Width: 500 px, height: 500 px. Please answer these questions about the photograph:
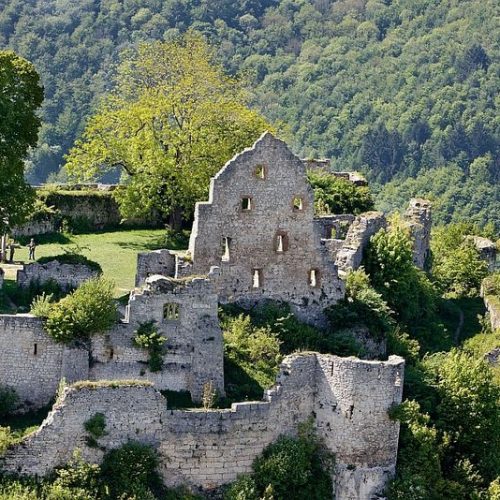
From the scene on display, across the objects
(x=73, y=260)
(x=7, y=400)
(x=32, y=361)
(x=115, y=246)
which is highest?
(x=115, y=246)

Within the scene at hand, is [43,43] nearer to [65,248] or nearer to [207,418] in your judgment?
[65,248]

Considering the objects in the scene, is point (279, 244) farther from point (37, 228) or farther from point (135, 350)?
point (37, 228)

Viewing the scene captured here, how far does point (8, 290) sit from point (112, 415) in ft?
25.1

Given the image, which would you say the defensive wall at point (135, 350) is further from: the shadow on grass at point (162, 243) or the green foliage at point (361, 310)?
the shadow on grass at point (162, 243)

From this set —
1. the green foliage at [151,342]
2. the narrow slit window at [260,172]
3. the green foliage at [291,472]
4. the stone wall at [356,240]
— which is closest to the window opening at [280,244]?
the narrow slit window at [260,172]

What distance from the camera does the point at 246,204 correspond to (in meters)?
49.8

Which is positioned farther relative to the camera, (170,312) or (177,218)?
(177,218)

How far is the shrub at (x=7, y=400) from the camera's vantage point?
43.7m

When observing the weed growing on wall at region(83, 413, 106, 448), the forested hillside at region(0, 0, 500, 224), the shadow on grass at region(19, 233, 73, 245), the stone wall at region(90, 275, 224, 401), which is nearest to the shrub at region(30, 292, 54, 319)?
the stone wall at region(90, 275, 224, 401)

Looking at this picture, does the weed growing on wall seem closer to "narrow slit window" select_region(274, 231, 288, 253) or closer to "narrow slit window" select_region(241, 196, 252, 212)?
"narrow slit window" select_region(241, 196, 252, 212)

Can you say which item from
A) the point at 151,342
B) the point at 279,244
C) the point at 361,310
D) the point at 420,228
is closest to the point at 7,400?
the point at 151,342

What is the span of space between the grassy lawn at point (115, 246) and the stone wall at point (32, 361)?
6.17 meters

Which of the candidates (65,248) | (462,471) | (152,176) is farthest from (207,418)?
(152,176)

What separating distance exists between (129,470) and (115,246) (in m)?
16.1
